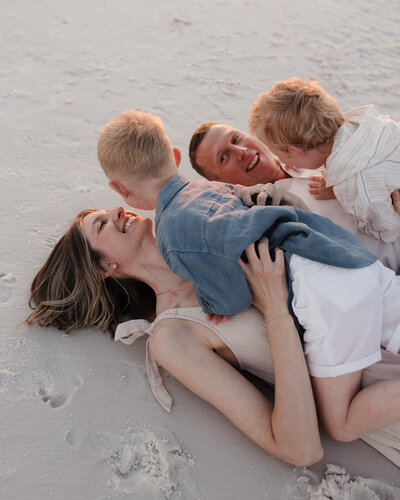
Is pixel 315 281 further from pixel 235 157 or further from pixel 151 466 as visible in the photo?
pixel 235 157

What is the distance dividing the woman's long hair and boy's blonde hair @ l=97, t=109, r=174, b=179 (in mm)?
517

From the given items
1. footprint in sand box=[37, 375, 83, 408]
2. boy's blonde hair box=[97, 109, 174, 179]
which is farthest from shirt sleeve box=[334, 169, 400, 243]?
Result: footprint in sand box=[37, 375, 83, 408]

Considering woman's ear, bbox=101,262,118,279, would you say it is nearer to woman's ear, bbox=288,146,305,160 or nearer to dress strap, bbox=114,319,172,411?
dress strap, bbox=114,319,172,411

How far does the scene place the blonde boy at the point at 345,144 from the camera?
256 cm

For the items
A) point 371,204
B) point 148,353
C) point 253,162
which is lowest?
point 148,353

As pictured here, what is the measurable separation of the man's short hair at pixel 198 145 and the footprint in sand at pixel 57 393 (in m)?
1.60

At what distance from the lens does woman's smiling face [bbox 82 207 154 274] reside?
8.52 feet

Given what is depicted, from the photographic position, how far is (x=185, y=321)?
7.86 feet

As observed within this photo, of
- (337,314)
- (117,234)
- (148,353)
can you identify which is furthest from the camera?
(117,234)

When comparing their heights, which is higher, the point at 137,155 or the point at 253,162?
the point at 137,155

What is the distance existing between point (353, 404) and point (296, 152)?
1.33m

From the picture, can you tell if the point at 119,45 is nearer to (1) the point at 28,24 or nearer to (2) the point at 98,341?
(1) the point at 28,24

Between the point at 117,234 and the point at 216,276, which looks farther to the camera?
the point at 117,234

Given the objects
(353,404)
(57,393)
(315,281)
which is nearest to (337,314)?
(315,281)
